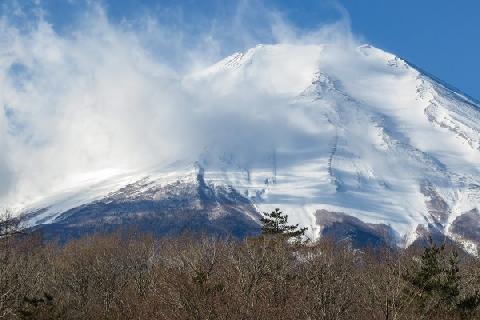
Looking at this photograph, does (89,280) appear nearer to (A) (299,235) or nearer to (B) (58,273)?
(B) (58,273)

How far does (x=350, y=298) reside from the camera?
39.0 meters

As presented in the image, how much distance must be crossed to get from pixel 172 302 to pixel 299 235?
26404 mm

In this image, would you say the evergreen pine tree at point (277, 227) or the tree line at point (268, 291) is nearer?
the tree line at point (268, 291)

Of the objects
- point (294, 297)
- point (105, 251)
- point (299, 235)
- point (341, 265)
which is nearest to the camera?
point (294, 297)

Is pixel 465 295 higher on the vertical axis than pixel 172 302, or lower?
lower

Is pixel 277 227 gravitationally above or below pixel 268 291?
above

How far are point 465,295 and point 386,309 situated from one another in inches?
520

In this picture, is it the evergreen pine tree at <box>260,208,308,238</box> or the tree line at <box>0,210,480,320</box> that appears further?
the evergreen pine tree at <box>260,208,308,238</box>

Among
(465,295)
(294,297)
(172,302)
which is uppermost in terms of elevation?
(172,302)

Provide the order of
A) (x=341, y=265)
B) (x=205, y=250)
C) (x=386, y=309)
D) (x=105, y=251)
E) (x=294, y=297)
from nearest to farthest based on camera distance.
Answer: (x=386, y=309), (x=294, y=297), (x=205, y=250), (x=341, y=265), (x=105, y=251)

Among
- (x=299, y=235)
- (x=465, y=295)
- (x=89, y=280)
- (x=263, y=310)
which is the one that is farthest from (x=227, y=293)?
(x=89, y=280)

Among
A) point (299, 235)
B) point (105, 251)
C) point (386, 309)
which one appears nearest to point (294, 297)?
point (386, 309)

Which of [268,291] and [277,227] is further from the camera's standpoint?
[277,227]

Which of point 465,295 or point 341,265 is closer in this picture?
point 465,295
